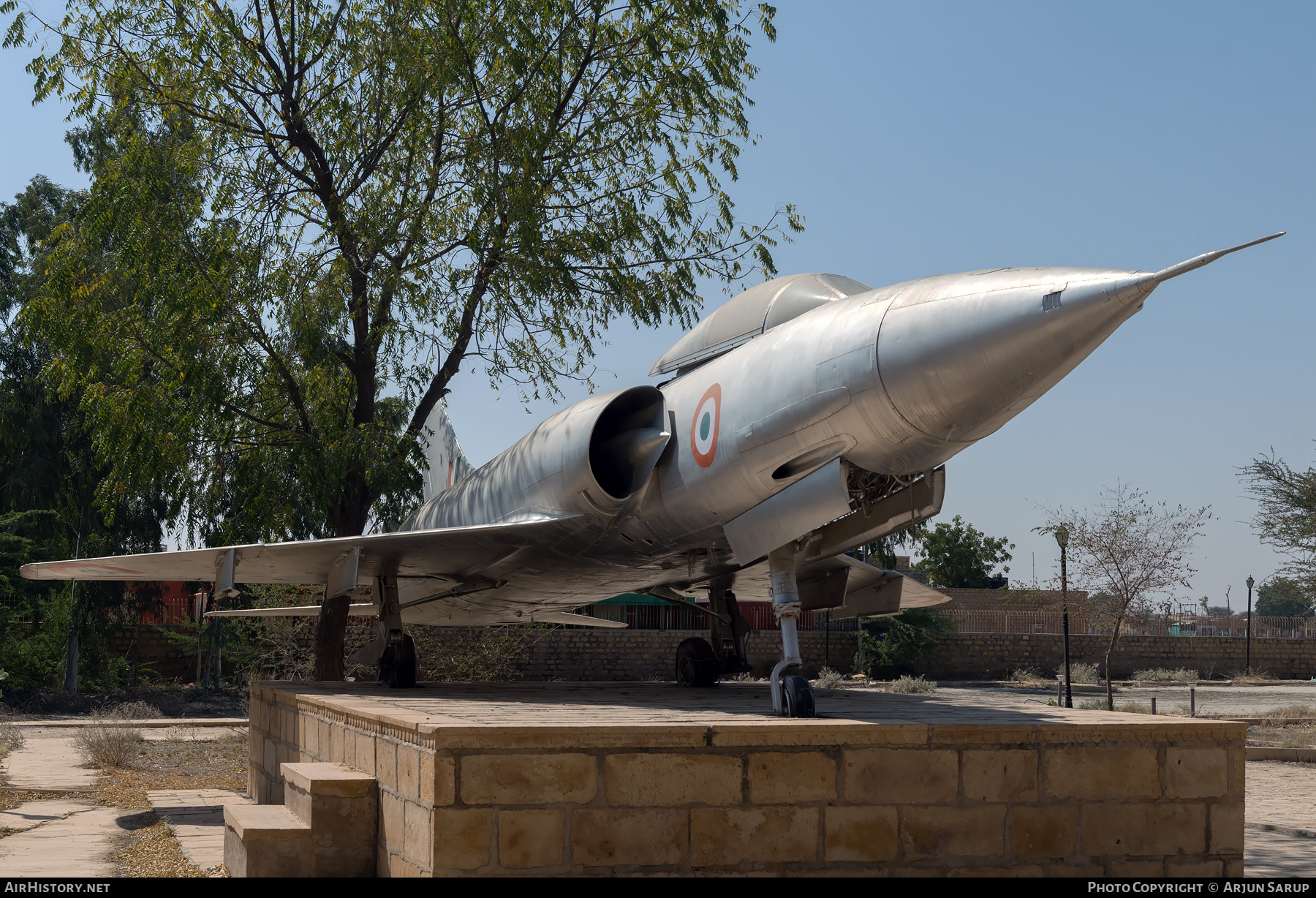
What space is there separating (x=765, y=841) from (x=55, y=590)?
28199 mm

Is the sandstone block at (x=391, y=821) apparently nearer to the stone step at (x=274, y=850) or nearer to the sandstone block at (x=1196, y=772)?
the stone step at (x=274, y=850)

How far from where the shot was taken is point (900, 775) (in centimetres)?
604

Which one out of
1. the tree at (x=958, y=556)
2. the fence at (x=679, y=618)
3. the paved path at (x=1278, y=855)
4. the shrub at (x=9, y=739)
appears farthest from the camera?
the tree at (x=958, y=556)

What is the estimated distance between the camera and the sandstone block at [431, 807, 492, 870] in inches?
209

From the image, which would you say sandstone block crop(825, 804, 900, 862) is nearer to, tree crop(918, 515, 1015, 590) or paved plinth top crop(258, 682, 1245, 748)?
paved plinth top crop(258, 682, 1245, 748)

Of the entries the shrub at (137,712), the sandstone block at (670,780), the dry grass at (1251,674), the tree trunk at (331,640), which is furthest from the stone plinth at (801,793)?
the dry grass at (1251,674)

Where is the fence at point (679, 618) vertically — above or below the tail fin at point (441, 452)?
below

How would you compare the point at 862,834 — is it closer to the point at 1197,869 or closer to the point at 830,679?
the point at 1197,869

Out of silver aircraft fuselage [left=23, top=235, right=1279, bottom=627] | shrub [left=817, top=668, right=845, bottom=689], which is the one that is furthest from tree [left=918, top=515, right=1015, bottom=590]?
silver aircraft fuselage [left=23, top=235, right=1279, bottom=627]

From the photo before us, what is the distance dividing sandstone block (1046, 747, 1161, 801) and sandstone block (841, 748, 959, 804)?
0.64 metres

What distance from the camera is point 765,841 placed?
5801 mm

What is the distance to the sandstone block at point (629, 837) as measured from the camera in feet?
18.3

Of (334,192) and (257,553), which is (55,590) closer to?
(334,192)

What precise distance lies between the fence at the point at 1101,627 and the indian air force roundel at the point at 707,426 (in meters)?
31.5
